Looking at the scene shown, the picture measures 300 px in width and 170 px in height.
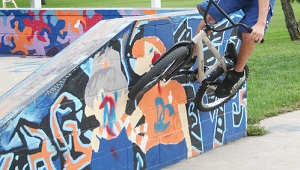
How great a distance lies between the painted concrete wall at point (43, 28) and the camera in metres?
12.2

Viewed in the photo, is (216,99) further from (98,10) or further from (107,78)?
(98,10)

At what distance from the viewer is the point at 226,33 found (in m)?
7.41

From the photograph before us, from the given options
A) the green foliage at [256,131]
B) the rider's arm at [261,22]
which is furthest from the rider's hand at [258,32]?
the green foliage at [256,131]

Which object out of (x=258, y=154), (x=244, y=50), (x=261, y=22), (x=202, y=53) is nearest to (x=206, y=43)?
(x=202, y=53)

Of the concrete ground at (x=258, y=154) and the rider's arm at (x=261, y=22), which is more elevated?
the rider's arm at (x=261, y=22)

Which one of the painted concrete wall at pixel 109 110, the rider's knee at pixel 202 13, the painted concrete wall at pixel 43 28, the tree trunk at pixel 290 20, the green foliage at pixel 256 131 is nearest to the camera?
the painted concrete wall at pixel 109 110

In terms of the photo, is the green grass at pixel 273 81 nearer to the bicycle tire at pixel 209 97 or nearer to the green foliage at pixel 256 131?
the green foliage at pixel 256 131

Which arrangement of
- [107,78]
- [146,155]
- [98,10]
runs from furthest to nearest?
1. [98,10]
2. [146,155]
3. [107,78]

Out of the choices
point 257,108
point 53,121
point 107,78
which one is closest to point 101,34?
point 107,78

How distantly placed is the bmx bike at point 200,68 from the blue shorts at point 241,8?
207mm

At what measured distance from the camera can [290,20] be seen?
20.3 metres

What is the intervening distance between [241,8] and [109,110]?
1.86m

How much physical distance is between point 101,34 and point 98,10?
5.86 m

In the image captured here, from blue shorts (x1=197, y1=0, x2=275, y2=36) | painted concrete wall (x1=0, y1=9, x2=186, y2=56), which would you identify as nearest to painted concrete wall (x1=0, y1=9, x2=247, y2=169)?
blue shorts (x1=197, y1=0, x2=275, y2=36)
